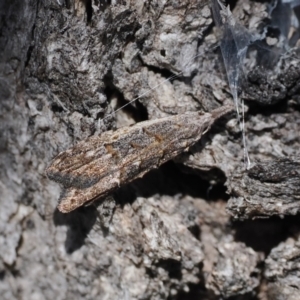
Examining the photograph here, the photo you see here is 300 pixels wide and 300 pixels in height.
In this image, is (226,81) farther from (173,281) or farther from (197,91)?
(173,281)

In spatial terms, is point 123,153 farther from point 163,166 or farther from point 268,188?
point 268,188

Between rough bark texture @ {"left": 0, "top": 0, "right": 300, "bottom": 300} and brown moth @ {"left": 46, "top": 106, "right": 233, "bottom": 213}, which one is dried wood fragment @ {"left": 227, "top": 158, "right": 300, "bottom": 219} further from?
brown moth @ {"left": 46, "top": 106, "right": 233, "bottom": 213}

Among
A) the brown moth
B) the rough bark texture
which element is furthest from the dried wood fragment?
the brown moth

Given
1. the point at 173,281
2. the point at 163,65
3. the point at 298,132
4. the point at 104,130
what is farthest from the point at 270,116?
the point at 173,281

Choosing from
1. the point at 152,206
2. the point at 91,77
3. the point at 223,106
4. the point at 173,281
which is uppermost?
the point at 223,106

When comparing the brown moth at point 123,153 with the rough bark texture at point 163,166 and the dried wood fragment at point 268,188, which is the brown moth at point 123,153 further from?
the dried wood fragment at point 268,188

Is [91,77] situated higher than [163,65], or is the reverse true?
[163,65]

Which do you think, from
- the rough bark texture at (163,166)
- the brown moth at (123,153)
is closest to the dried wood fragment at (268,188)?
the rough bark texture at (163,166)
